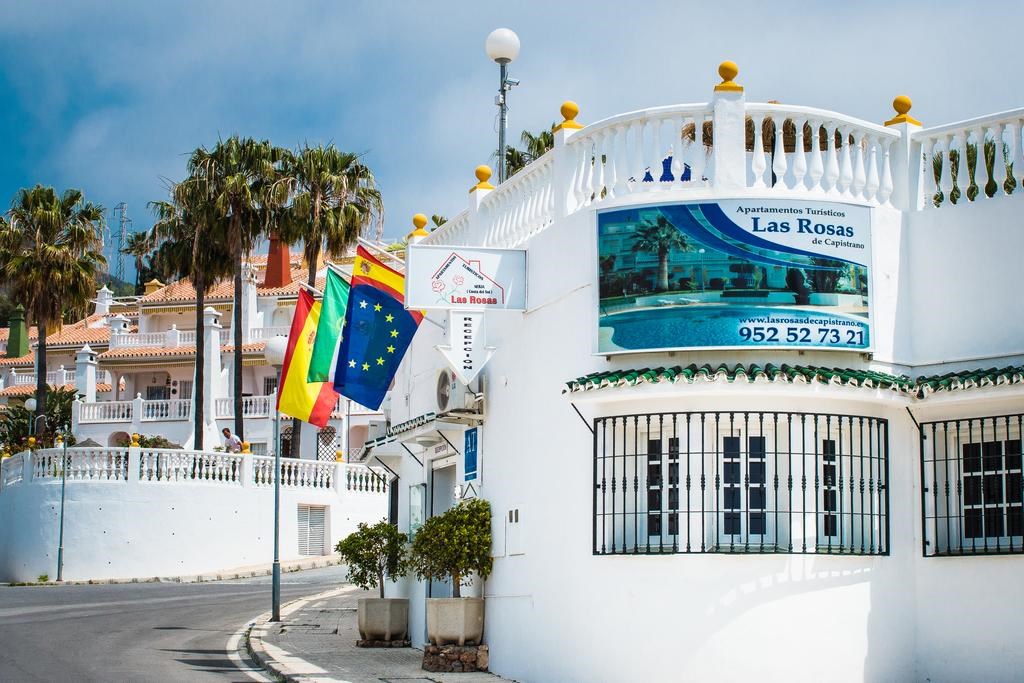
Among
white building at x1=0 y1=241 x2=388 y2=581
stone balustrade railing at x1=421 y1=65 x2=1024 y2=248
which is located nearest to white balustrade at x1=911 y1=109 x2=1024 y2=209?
stone balustrade railing at x1=421 y1=65 x2=1024 y2=248

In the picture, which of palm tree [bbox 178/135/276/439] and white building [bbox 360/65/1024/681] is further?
palm tree [bbox 178/135/276/439]

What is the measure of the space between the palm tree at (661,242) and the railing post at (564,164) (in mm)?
1483

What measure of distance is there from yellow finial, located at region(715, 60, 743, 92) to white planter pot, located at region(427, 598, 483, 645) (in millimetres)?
6650

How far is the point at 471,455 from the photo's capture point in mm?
16938

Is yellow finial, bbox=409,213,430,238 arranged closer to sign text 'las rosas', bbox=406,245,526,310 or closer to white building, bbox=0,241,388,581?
sign text 'las rosas', bbox=406,245,526,310

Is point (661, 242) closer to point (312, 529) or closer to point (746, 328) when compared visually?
point (746, 328)

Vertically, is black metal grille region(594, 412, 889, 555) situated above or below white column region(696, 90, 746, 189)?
below

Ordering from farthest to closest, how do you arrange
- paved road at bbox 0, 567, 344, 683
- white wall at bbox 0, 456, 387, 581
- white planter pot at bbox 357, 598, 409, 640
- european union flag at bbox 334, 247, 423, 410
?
white wall at bbox 0, 456, 387, 581, white planter pot at bbox 357, 598, 409, 640, european union flag at bbox 334, 247, 423, 410, paved road at bbox 0, 567, 344, 683

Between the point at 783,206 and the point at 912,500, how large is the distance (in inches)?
128

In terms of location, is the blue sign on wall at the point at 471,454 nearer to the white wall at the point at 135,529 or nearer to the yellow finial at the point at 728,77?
the yellow finial at the point at 728,77

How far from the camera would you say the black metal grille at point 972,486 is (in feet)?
42.1

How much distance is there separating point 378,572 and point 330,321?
3.75m

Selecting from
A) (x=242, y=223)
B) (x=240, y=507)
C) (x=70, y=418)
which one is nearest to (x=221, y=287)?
(x=70, y=418)

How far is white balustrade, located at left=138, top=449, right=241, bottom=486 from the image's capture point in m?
36.3
